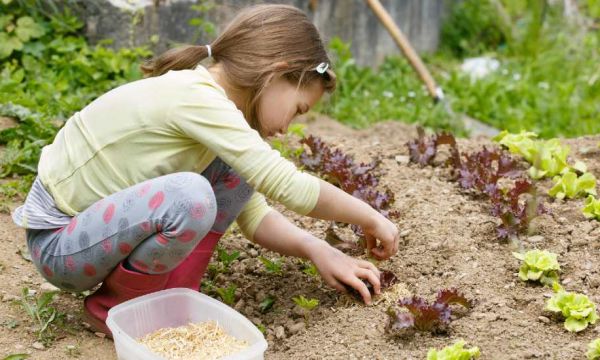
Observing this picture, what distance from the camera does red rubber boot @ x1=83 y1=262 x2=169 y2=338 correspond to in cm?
277

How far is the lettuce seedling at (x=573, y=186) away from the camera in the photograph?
3.57 metres

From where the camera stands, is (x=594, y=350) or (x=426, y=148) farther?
(x=426, y=148)

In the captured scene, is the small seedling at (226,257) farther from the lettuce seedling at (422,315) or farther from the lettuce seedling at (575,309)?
the lettuce seedling at (575,309)

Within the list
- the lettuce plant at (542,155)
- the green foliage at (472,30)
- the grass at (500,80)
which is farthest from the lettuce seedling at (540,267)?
the green foliage at (472,30)

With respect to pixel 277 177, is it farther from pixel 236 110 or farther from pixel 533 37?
pixel 533 37

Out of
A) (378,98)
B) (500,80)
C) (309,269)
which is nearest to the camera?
(309,269)

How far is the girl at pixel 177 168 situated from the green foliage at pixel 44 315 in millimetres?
115

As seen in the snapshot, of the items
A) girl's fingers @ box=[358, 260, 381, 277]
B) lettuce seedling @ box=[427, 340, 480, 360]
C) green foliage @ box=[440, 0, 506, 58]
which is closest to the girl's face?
girl's fingers @ box=[358, 260, 381, 277]

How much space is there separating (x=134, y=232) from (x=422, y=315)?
0.88m

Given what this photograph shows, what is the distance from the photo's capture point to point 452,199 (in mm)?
3617

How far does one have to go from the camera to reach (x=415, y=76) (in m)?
6.76

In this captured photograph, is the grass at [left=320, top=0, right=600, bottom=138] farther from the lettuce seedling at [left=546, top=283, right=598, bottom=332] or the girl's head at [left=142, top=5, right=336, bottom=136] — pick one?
the lettuce seedling at [left=546, top=283, right=598, bottom=332]

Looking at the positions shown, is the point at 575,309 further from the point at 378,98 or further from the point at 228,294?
the point at 378,98

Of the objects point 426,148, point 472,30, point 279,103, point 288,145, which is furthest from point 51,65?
point 472,30
